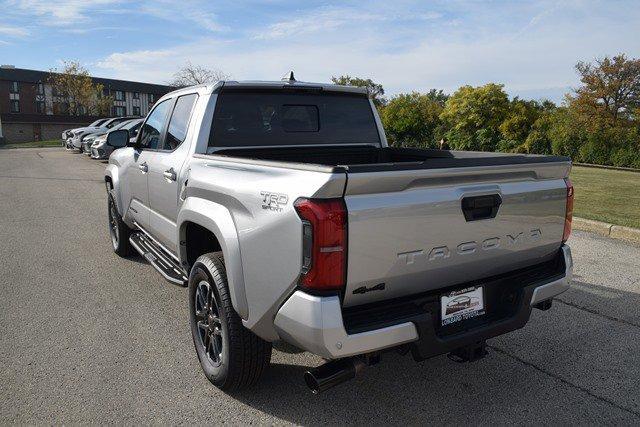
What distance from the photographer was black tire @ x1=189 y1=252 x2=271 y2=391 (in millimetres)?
2906

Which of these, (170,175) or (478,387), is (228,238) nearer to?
(170,175)

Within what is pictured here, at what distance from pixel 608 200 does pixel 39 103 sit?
77.1 meters

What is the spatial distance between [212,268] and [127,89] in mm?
84579

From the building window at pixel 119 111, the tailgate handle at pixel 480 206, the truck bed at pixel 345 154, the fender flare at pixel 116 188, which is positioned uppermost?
the building window at pixel 119 111

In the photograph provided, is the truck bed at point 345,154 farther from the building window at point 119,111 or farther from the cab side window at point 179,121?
the building window at point 119,111

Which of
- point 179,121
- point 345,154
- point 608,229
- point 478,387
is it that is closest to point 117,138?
point 179,121

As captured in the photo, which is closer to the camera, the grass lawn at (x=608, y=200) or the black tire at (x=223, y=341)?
the black tire at (x=223, y=341)

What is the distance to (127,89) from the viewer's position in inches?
3120

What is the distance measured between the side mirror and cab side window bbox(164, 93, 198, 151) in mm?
1153

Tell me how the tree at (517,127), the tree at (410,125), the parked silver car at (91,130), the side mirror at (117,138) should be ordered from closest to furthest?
the side mirror at (117,138), the parked silver car at (91,130), the tree at (517,127), the tree at (410,125)

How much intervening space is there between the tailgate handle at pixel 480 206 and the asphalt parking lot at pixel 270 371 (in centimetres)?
122

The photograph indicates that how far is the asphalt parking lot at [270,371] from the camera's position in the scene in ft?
9.66

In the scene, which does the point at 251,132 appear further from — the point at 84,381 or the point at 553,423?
the point at 553,423

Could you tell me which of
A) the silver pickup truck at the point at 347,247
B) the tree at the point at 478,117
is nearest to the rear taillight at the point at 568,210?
the silver pickup truck at the point at 347,247
